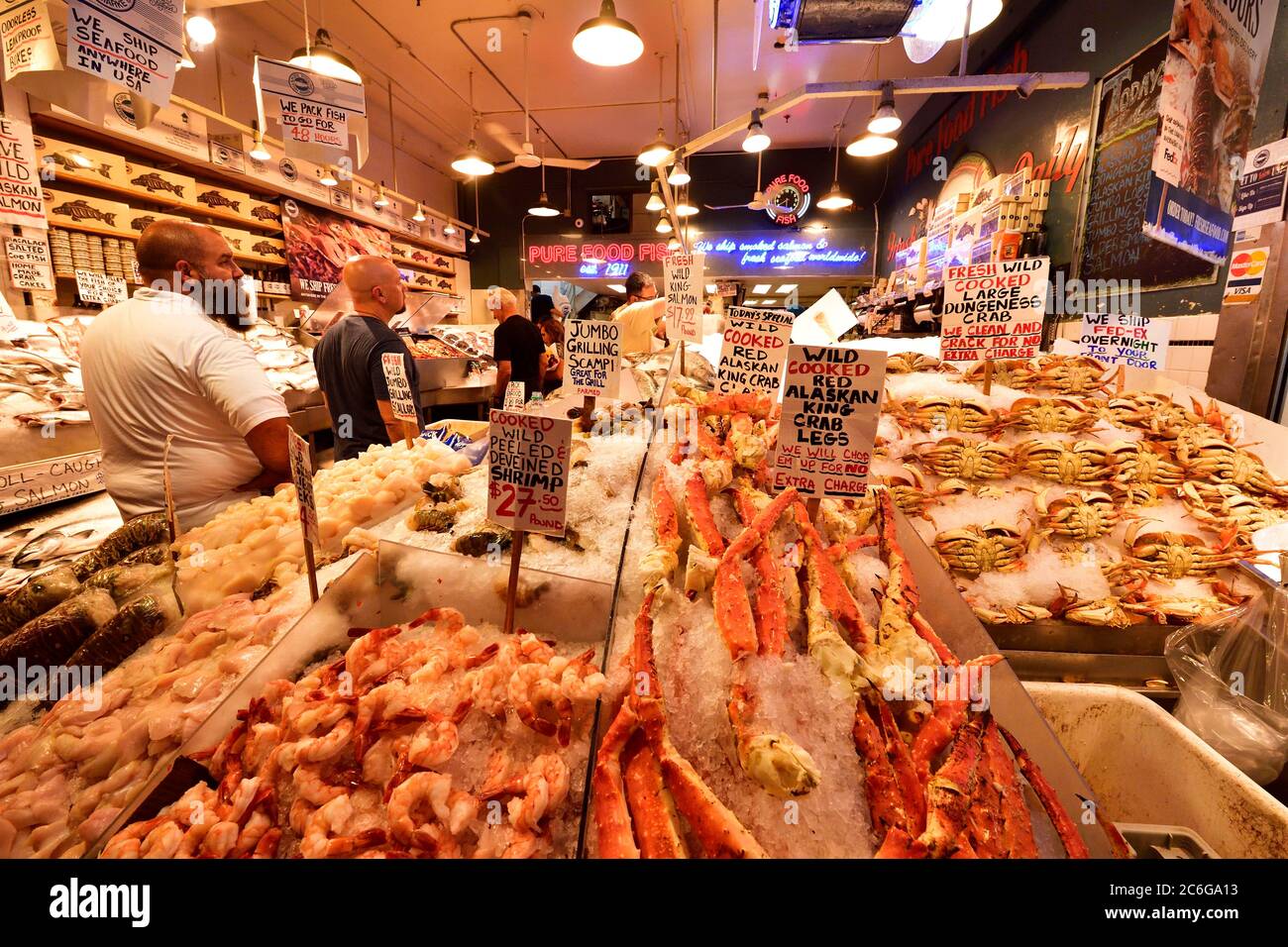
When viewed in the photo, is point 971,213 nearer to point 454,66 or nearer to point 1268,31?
point 1268,31

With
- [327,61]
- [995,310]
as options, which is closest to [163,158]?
[327,61]

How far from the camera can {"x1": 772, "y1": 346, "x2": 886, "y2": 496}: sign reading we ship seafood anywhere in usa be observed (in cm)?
143

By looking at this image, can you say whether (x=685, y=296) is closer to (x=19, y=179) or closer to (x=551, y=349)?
(x=551, y=349)

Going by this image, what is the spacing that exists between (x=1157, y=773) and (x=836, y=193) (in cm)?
998

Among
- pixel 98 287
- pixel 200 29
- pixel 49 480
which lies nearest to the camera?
pixel 49 480

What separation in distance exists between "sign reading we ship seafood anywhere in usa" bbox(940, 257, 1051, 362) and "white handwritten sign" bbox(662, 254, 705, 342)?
129 centimetres

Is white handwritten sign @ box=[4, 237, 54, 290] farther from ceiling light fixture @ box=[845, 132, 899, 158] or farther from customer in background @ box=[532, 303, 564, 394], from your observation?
ceiling light fixture @ box=[845, 132, 899, 158]

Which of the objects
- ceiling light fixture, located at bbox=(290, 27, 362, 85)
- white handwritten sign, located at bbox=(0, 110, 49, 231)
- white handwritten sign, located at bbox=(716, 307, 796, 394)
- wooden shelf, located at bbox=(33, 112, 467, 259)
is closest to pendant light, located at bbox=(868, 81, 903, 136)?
white handwritten sign, located at bbox=(716, 307, 796, 394)

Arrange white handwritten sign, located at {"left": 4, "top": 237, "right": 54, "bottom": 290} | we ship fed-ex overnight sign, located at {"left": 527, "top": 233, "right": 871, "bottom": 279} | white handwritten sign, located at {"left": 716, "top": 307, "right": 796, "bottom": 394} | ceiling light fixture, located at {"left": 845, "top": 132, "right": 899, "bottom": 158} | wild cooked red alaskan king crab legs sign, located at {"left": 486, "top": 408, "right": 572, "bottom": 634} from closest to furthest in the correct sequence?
1. wild cooked red alaskan king crab legs sign, located at {"left": 486, "top": 408, "right": 572, "bottom": 634}
2. white handwritten sign, located at {"left": 716, "top": 307, "right": 796, "bottom": 394}
3. white handwritten sign, located at {"left": 4, "top": 237, "right": 54, "bottom": 290}
4. ceiling light fixture, located at {"left": 845, "top": 132, "right": 899, "bottom": 158}
5. we ship fed-ex overnight sign, located at {"left": 527, "top": 233, "right": 871, "bottom": 279}

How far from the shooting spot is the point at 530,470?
1.27m

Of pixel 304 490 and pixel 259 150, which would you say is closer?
pixel 304 490

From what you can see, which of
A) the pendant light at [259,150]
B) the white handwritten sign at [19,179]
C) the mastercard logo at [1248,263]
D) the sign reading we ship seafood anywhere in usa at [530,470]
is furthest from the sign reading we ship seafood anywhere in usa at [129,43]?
the mastercard logo at [1248,263]

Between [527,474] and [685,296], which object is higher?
[685,296]

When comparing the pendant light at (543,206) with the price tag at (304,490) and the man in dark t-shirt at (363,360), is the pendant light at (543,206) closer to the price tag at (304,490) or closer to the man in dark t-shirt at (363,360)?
the man in dark t-shirt at (363,360)
